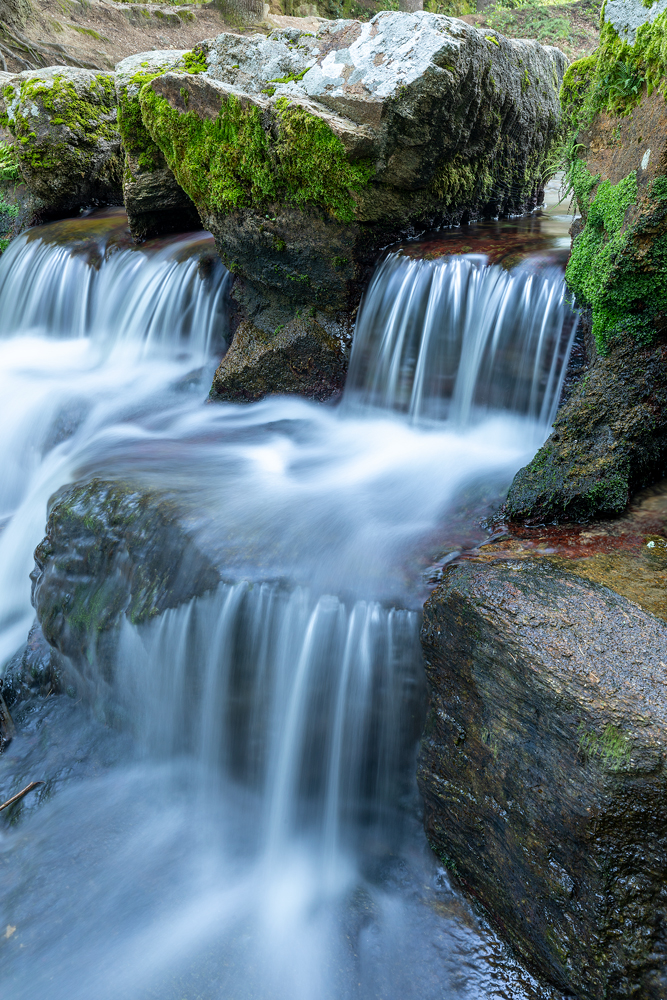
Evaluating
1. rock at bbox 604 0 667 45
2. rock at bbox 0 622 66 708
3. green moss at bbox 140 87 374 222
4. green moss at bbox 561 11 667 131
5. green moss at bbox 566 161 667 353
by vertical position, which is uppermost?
rock at bbox 604 0 667 45

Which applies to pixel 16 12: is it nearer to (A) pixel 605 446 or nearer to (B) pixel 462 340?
(B) pixel 462 340

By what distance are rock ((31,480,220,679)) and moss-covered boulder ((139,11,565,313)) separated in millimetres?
2355

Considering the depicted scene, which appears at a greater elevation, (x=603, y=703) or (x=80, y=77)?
(x=80, y=77)

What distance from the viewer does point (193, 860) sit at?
278 centimetres

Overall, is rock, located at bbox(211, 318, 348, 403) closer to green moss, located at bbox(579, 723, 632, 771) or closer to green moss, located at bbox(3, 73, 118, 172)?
green moss, located at bbox(579, 723, 632, 771)

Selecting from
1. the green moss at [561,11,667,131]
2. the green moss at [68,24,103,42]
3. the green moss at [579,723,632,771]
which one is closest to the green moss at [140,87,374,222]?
the green moss at [561,11,667,131]

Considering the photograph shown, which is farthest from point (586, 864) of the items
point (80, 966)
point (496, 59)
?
point (496, 59)

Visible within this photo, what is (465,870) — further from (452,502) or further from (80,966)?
(452,502)

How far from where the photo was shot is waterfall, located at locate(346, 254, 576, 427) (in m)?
4.18

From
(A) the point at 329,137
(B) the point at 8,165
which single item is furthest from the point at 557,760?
(B) the point at 8,165

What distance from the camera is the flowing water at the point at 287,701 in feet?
7.93

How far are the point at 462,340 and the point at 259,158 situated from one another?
77.5 inches

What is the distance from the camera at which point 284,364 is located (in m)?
5.13

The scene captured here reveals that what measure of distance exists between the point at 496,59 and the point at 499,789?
5.52 metres
